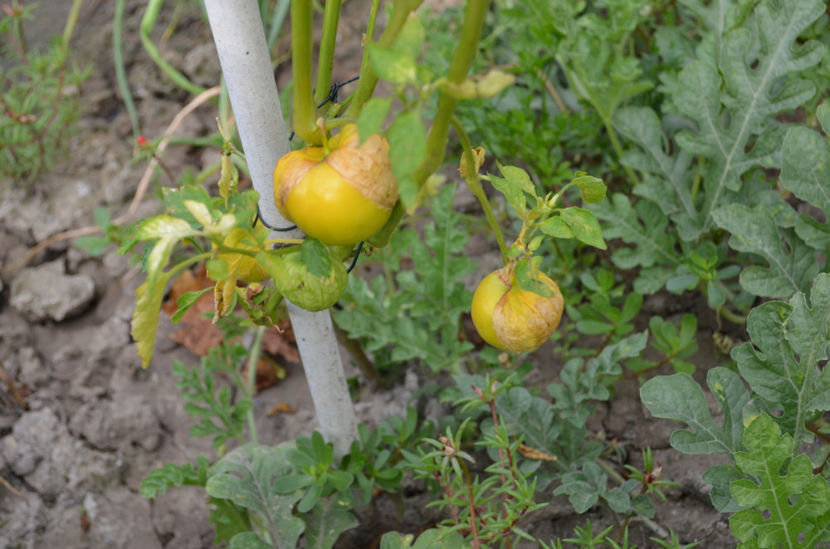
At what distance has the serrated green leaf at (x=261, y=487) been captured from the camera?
1.59 meters

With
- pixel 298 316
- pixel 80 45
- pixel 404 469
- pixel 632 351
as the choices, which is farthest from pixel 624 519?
pixel 80 45

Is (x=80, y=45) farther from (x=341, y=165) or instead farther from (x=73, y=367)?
(x=341, y=165)

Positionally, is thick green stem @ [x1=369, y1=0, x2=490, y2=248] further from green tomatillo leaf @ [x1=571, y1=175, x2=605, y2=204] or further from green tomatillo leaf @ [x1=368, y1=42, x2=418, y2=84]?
green tomatillo leaf @ [x1=571, y1=175, x2=605, y2=204]

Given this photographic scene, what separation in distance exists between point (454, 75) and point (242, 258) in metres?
0.45

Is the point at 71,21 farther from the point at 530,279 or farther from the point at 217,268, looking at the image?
the point at 530,279

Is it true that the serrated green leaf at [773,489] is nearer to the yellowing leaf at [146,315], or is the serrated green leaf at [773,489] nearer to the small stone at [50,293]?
the yellowing leaf at [146,315]

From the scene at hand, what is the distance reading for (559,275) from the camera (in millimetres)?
2141

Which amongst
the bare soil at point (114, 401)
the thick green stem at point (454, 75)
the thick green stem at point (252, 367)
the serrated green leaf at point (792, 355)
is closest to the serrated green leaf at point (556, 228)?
the thick green stem at point (454, 75)

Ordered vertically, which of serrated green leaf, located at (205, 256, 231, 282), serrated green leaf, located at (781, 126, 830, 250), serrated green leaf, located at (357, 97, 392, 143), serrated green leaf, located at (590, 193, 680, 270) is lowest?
serrated green leaf, located at (590, 193, 680, 270)

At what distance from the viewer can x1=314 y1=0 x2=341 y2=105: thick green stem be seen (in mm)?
1073

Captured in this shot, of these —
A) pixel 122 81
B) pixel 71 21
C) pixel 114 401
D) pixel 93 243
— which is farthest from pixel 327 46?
pixel 71 21

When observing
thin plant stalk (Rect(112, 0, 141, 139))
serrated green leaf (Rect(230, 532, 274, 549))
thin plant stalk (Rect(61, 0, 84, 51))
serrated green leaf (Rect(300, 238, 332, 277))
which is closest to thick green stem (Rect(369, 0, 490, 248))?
serrated green leaf (Rect(300, 238, 332, 277))

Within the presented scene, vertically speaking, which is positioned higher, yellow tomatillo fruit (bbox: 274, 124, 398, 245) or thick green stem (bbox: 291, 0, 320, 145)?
thick green stem (bbox: 291, 0, 320, 145)

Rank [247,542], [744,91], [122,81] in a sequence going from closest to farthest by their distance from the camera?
[247,542]
[744,91]
[122,81]
